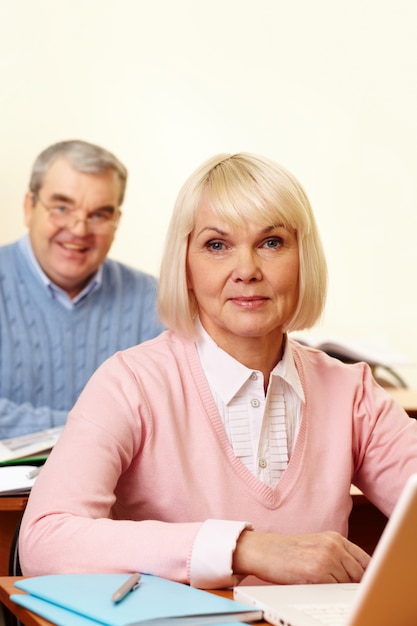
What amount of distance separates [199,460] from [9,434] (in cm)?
141

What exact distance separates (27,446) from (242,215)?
0.86 m

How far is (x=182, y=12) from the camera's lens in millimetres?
4016

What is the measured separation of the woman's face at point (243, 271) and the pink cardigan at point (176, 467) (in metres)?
0.10

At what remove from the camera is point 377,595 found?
885 millimetres

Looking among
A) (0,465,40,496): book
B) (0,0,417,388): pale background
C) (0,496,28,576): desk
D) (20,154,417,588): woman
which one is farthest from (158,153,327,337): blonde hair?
(0,0,417,388): pale background

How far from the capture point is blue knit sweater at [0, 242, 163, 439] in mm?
3119

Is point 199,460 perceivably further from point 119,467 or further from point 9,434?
point 9,434

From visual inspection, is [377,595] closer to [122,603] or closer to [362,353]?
[122,603]

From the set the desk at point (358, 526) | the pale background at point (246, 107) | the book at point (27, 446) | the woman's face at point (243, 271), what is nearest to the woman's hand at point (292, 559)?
the woman's face at point (243, 271)

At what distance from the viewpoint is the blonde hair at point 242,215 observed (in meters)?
1.51

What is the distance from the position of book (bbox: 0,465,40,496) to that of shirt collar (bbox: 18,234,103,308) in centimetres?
137

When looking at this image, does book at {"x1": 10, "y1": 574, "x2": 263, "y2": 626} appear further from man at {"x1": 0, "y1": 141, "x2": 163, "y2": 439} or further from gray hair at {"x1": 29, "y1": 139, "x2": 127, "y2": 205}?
gray hair at {"x1": 29, "y1": 139, "x2": 127, "y2": 205}

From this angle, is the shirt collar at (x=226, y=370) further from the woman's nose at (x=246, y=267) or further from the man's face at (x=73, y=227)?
the man's face at (x=73, y=227)

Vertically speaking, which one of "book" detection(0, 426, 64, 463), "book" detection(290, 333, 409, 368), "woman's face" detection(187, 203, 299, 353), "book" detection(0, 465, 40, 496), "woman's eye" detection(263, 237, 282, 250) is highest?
"woman's eye" detection(263, 237, 282, 250)
